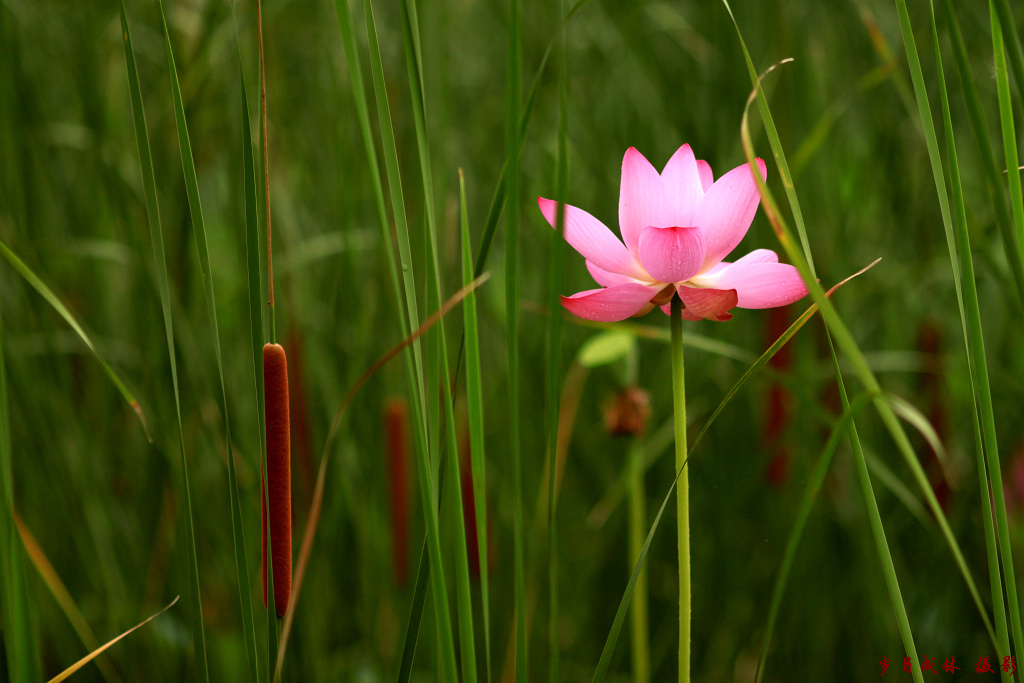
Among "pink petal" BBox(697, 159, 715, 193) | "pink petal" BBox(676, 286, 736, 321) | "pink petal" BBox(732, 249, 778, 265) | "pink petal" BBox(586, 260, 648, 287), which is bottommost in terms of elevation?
"pink petal" BBox(676, 286, 736, 321)

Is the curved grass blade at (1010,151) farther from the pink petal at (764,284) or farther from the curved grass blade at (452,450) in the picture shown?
the curved grass blade at (452,450)

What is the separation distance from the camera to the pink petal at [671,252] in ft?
1.34

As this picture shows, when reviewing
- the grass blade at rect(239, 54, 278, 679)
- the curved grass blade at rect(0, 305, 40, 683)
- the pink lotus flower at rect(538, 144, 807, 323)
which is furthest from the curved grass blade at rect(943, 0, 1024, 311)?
the curved grass blade at rect(0, 305, 40, 683)

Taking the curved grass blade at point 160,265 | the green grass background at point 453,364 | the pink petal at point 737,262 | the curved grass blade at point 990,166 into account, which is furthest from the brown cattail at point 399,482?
the curved grass blade at point 990,166

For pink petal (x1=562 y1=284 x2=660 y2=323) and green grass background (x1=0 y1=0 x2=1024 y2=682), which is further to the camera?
green grass background (x1=0 y1=0 x2=1024 y2=682)

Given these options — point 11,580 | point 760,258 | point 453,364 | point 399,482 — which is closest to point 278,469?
point 11,580

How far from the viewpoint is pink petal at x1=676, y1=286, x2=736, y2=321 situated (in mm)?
399

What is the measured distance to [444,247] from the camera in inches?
37.6

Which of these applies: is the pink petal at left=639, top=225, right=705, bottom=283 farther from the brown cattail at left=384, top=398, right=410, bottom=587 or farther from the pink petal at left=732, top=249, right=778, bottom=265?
the brown cattail at left=384, top=398, right=410, bottom=587

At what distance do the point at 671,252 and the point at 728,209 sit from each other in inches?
1.8

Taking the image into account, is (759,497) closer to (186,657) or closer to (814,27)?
(186,657)

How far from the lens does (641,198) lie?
0.44 metres

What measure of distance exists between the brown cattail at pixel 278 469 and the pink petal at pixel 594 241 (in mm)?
176

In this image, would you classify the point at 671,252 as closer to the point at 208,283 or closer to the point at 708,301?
the point at 708,301
